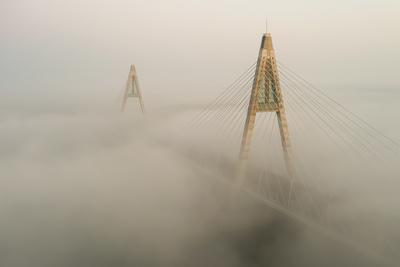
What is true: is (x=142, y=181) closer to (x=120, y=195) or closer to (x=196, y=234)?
(x=120, y=195)

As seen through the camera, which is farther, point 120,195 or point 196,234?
point 120,195

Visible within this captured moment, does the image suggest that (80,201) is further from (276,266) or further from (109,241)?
(276,266)

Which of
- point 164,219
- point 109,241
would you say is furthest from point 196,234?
point 109,241

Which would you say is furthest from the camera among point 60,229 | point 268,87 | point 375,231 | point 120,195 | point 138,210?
point 120,195

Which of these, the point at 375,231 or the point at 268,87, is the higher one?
the point at 268,87

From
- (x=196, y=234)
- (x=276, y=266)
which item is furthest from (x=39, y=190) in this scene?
(x=276, y=266)

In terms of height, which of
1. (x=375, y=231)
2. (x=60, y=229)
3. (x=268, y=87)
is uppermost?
(x=268, y=87)

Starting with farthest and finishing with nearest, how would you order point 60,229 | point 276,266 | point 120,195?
point 120,195 → point 60,229 → point 276,266
